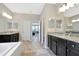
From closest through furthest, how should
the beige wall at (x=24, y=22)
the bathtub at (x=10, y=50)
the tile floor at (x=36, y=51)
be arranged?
the bathtub at (x=10, y=50) → the tile floor at (x=36, y=51) → the beige wall at (x=24, y=22)

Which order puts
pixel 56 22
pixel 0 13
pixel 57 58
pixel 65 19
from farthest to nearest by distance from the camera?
pixel 56 22, pixel 65 19, pixel 0 13, pixel 57 58

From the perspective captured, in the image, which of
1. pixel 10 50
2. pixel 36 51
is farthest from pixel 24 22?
pixel 10 50

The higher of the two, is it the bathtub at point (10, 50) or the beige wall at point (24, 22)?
the beige wall at point (24, 22)

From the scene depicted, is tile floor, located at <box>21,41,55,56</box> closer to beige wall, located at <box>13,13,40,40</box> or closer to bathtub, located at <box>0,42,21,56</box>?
bathtub, located at <box>0,42,21,56</box>

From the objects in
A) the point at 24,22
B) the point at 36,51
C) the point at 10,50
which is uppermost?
the point at 24,22

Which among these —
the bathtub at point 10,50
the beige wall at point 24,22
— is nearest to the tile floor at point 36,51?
the bathtub at point 10,50

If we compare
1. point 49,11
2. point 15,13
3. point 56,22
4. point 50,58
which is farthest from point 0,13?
point 50,58

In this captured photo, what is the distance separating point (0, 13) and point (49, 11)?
2.74 m

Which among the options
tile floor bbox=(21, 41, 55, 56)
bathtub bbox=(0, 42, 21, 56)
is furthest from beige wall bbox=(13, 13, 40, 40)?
bathtub bbox=(0, 42, 21, 56)

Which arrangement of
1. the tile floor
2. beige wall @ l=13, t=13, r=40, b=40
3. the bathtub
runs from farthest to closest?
1. beige wall @ l=13, t=13, r=40, b=40
2. the tile floor
3. the bathtub

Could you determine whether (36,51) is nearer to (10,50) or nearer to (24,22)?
(10,50)

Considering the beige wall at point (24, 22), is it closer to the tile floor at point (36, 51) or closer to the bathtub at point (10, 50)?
the tile floor at point (36, 51)

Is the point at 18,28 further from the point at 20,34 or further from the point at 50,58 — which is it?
the point at 50,58

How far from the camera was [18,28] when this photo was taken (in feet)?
35.3
